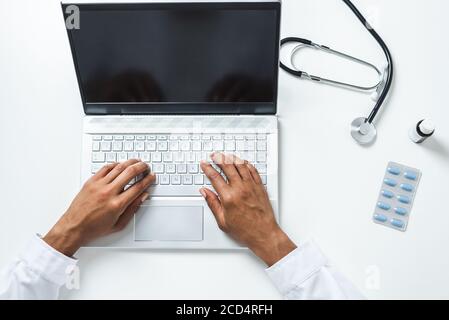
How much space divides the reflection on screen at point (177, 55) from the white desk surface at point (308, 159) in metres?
0.12

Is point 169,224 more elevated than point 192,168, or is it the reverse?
point 192,168

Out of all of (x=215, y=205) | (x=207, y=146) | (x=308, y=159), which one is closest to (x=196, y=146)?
(x=207, y=146)

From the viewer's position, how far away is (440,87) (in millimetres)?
844

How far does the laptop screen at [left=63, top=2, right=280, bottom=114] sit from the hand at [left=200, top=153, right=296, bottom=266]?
125mm

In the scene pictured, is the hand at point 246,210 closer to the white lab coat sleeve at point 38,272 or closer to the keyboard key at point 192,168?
the keyboard key at point 192,168

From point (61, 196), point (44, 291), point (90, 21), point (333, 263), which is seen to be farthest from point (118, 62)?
point (333, 263)

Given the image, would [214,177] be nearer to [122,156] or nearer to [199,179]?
[199,179]

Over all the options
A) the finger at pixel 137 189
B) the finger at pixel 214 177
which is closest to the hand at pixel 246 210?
the finger at pixel 214 177

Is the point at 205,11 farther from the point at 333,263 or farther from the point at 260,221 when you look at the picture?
the point at 333,263

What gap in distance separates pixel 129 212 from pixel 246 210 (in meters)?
0.22

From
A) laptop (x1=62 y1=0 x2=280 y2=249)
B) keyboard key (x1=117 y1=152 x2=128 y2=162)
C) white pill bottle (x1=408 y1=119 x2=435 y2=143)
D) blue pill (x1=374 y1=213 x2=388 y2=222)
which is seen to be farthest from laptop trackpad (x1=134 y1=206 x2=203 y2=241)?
white pill bottle (x1=408 y1=119 x2=435 y2=143)

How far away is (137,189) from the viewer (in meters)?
0.77

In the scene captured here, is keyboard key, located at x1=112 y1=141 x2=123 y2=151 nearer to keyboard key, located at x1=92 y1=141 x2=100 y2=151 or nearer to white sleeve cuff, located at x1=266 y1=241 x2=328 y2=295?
keyboard key, located at x1=92 y1=141 x2=100 y2=151

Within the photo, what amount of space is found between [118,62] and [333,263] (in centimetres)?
55
